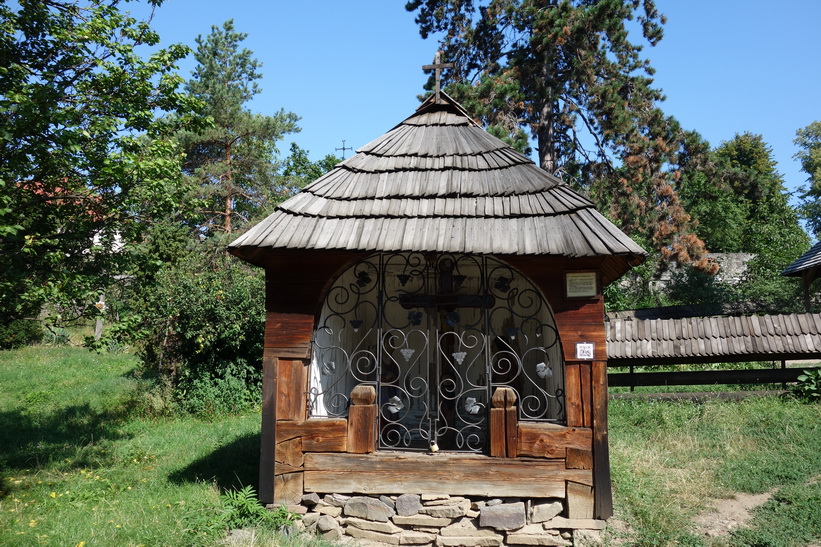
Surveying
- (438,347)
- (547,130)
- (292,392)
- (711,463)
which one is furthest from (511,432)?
(547,130)

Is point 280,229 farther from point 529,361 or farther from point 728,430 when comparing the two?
point 728,430

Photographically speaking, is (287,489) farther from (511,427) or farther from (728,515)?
(728,515)

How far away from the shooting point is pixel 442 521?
4898mm

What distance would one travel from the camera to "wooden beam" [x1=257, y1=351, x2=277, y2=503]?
4.99m

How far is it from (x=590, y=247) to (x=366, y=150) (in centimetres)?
235

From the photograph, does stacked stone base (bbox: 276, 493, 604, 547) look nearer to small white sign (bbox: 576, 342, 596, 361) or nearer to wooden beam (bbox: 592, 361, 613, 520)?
wooden beam (bbox: 592, 361, 613, 520)

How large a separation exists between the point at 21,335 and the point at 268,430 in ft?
48.5

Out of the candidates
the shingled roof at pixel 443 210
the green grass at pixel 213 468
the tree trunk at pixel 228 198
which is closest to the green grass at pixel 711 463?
the green grass at pixel 213 468

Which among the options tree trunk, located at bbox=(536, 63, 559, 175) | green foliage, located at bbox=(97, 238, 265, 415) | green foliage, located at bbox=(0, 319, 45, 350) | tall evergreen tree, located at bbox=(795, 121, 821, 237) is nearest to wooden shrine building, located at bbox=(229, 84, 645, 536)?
green foliage, located at bbox=(97, 238, 265, 415)

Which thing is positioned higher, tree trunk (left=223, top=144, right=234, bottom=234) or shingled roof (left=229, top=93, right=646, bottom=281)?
tree trunk (left=223, top=144, right=234, bottom=234)

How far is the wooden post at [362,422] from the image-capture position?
5.00 meters

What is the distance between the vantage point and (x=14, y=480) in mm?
6711

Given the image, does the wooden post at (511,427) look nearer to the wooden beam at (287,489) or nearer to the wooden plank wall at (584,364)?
the wooden plank wall at (584,364)

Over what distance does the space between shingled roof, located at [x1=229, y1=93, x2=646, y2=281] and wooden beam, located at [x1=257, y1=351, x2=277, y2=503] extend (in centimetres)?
97
